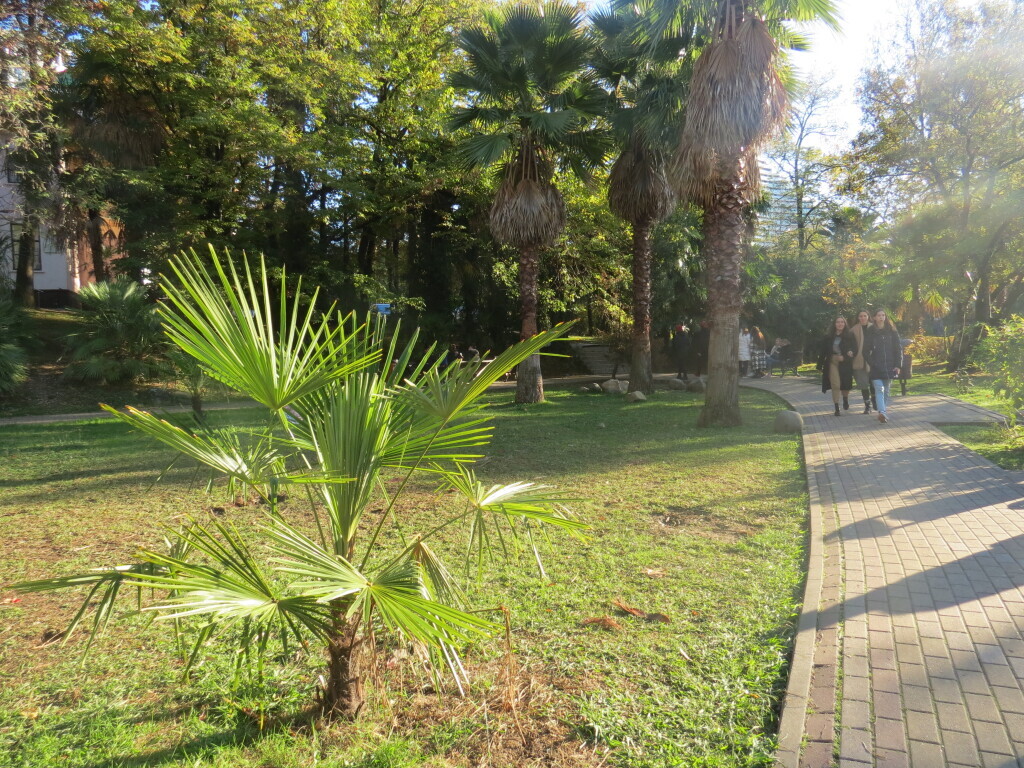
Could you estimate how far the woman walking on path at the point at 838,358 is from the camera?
12.8 m

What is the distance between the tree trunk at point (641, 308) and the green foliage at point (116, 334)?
1186 centimetres

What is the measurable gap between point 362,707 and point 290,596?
1079 millimetres

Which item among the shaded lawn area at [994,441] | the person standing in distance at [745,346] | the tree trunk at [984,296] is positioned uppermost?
the tree trunk at [984,296]

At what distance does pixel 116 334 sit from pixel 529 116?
11698mm

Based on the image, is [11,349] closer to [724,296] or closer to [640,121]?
[640,121]

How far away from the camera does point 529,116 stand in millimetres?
14891

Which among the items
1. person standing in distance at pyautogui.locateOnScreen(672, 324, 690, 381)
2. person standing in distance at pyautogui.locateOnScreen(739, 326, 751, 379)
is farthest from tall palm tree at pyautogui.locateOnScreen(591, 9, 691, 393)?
person standing in distance at pyautogui.locateOnScreen(739, 326, 751, 379)

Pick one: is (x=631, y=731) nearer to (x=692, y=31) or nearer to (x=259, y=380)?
(x=259, y=380)

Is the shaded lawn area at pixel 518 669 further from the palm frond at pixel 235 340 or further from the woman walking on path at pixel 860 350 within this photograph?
the woman walking on path at pixel 860 350

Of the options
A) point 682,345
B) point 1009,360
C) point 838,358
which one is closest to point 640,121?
point 838,358

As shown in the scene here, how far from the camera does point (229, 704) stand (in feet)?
10.9

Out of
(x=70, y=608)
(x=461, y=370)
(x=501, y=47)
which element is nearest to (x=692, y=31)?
(x=501, y=47)

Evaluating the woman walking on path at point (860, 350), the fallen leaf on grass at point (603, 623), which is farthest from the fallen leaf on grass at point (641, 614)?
the woman walking on path at point (860, 350)

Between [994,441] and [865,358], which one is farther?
[865,358]
